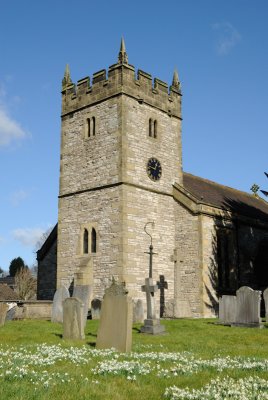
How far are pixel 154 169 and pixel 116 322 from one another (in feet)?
47.6

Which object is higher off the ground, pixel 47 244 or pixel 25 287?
pixel 47 244

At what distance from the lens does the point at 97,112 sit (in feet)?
79.5

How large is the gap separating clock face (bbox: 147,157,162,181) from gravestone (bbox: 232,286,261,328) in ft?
29.8

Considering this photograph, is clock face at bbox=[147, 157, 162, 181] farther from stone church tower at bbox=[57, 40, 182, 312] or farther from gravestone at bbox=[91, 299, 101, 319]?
gravestone at bbox=[91, 299, 101, 319]

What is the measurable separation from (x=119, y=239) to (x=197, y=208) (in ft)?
15.5

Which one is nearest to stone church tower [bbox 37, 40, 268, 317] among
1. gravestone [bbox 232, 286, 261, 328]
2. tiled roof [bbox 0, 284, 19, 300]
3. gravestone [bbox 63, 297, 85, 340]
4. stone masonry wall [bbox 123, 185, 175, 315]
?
stone masonry wall [bbox 123, 185, 175, 315]

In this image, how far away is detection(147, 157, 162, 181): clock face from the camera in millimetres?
23844

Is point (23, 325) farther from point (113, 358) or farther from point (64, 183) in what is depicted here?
point (64, 183)

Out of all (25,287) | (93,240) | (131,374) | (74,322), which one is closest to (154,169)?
(93,240)

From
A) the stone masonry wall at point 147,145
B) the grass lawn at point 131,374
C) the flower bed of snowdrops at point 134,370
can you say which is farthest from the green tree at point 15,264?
the flower bed of snowdrops at point 134,370

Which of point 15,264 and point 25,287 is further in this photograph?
point 15,264

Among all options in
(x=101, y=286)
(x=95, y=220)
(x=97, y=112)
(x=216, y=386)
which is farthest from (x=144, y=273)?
(x=216, y=386)

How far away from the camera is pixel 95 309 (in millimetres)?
19703

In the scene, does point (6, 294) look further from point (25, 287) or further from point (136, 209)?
point (136, 209)
